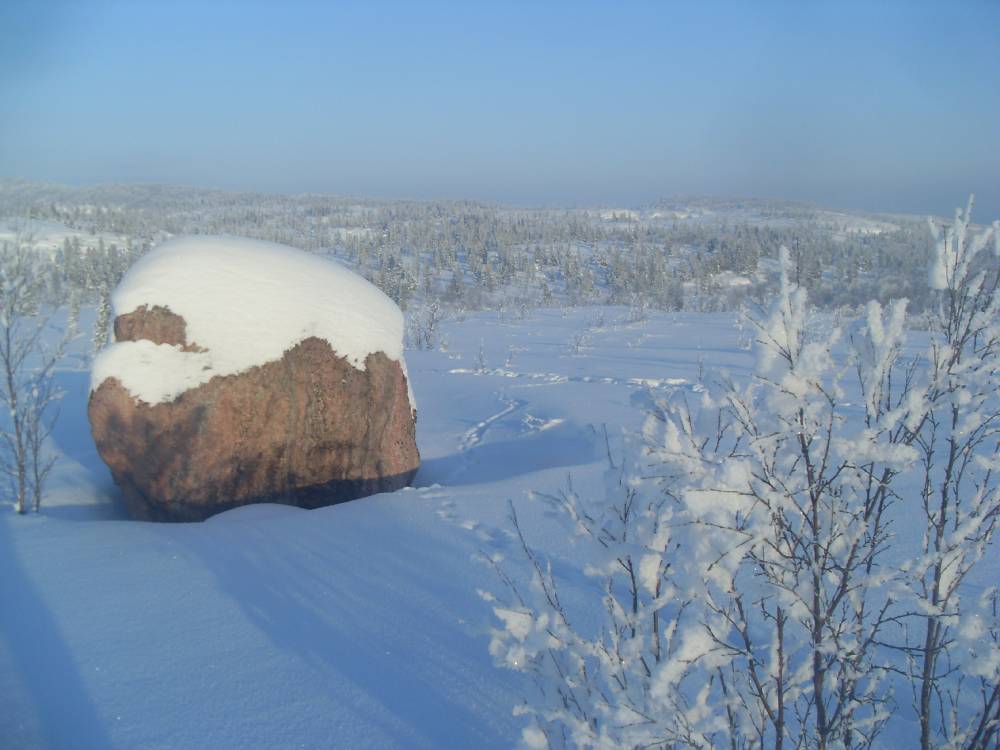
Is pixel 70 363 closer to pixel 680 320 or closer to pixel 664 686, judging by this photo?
pixel 664 686

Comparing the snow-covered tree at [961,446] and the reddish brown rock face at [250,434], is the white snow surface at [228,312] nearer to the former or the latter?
the reddish brown rock face at [250,434]

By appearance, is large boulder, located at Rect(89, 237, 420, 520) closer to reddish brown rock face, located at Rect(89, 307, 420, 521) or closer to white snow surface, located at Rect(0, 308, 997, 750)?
reddish brown rock face, located at Rect(89, 307, 420, 521)

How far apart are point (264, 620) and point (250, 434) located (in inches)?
100

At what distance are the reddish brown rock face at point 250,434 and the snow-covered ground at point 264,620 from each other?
455 mm

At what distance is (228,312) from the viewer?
19.6 feet

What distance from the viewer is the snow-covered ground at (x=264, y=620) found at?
281 cm

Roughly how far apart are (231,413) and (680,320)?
1981cm

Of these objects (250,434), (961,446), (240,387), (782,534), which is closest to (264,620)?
(250,434)

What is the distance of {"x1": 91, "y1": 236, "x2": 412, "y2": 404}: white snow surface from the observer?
5.71 meters

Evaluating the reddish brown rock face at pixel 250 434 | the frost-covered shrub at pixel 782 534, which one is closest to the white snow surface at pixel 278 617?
the frost-covered shrub at pixel 782 534

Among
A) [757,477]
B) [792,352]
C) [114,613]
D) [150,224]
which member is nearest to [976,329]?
[792,352]

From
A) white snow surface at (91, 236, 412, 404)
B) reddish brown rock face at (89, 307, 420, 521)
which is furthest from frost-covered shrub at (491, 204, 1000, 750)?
white snow surface at (91, 236, 412, 404)

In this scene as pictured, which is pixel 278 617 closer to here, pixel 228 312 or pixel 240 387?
pixel 240 387

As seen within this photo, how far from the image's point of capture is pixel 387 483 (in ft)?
21.7
